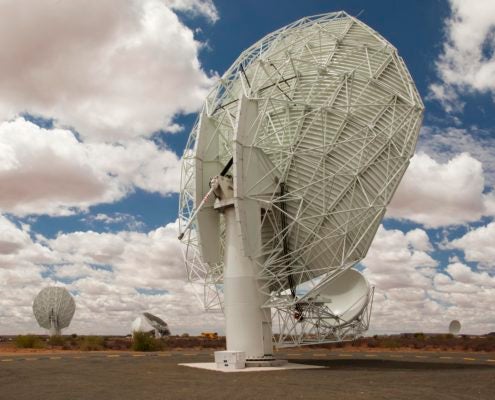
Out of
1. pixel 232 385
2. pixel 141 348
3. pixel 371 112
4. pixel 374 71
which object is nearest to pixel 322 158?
pixel 371 112

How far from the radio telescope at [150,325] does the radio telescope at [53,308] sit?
9820 millimetres

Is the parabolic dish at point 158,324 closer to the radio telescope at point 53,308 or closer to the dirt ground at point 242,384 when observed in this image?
the radio telescope at point 53,308

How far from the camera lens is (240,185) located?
27250mm

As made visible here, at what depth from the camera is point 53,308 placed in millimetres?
79125

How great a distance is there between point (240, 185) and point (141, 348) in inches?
1333

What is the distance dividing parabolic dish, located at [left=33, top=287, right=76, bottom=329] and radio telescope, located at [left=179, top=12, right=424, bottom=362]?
5451 centimetres

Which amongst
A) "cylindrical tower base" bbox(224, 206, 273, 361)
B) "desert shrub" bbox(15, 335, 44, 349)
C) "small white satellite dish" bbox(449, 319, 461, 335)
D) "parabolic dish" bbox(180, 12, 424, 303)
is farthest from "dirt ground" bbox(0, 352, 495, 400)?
"small white satellite dish" bbox(449, 319, 461, 335)

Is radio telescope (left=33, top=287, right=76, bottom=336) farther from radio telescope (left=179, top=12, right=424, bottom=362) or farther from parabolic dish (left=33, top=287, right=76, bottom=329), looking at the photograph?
radio telescope (left=179, top=12, right=424, bottom=362)

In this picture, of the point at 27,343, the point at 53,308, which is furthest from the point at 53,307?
the point at 27,343

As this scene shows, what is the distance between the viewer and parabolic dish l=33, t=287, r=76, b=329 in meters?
79.0

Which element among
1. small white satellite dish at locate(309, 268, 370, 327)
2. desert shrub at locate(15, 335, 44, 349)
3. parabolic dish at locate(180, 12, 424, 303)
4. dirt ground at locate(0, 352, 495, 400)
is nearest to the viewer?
dirt ground at locate(0, 352, 495, 400)

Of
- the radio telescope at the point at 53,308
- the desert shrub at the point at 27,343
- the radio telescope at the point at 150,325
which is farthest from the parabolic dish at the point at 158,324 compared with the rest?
the desert shrub at the point at 27,343

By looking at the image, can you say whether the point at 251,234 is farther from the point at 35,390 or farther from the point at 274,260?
the point at 35,390

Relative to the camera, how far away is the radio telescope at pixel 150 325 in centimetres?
7838
